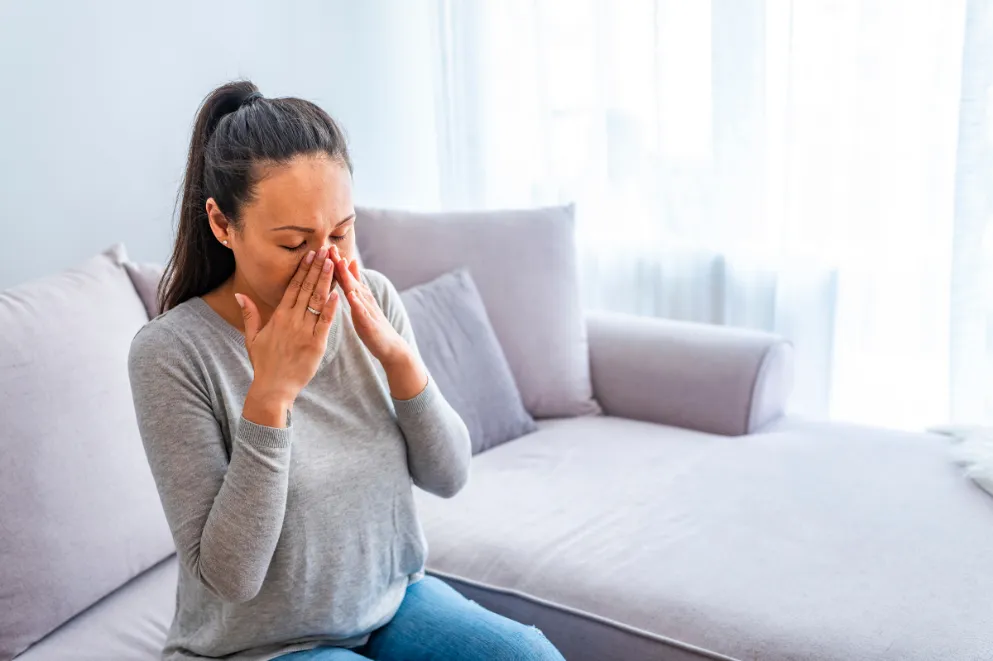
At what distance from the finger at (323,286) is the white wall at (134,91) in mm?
573

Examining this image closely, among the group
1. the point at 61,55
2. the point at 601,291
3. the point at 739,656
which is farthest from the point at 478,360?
the point at 61,55

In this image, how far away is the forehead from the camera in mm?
1144

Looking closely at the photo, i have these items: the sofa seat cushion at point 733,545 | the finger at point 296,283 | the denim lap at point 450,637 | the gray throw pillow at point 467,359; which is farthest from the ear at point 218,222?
the gray throw pillow at point 467,359

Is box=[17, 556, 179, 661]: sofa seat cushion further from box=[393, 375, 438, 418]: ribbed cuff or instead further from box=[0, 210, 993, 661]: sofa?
box=[393, 375, 438, 418]: ribbed cuff

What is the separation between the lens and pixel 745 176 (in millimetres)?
2361

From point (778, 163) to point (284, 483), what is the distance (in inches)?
63.5

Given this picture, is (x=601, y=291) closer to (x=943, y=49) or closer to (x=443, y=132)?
(x=443, y=132)

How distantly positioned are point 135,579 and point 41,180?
860 millimetres

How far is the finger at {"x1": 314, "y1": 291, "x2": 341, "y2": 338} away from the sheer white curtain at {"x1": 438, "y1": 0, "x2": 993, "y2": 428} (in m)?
1.18

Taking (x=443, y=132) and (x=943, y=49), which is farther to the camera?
(x=443, y=132)

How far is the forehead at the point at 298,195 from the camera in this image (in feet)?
3.75

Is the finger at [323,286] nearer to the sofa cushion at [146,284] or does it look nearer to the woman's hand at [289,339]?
the woman's hand at [289,339]

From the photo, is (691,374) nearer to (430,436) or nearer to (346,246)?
(430,436)

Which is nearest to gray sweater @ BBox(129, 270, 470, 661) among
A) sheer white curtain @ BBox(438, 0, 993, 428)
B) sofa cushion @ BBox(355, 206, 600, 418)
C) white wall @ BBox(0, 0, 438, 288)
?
white wall @ BBox(0, 0, 438, 288)
